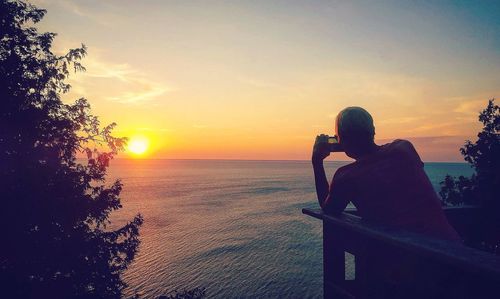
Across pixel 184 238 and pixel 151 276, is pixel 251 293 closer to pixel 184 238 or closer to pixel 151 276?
pixel 151 276

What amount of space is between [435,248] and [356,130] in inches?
45.4

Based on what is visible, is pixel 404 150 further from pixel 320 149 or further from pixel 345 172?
pixel 320 149

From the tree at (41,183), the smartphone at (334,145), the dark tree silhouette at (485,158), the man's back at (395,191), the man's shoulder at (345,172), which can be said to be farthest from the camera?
the dark tree silhouette at (485,158)

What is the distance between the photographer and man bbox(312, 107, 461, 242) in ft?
5.74

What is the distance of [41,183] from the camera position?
358 inches

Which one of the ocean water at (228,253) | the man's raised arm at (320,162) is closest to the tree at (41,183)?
the man's raised arm at (320,162)

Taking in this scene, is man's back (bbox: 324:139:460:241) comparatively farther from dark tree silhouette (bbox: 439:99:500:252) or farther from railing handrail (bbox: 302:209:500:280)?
dark tree silhouette (bbox: 439:99:500:252)

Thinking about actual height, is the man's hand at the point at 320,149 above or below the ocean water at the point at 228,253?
above

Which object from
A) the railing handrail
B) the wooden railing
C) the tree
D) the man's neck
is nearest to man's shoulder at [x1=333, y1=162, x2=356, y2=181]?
the man's neck

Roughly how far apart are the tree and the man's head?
9.77m

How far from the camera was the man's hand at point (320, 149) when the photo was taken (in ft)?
7.90

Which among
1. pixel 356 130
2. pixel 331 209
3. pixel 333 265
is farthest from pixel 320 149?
pixel 333 265

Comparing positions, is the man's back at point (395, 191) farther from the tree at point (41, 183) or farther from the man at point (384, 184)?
the tree at point (41, 183)

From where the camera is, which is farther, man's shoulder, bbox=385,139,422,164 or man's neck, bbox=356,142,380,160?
man's neck, bbox=356,142,380,160
